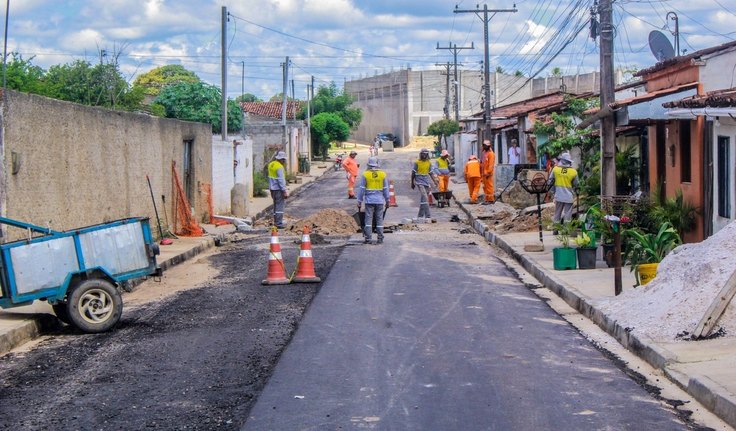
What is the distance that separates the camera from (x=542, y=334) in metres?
11.0

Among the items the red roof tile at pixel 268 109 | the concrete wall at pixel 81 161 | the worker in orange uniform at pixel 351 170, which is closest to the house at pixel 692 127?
the concrete wall at pixel 81 161

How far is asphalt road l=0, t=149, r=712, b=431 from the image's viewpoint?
743 centimetres

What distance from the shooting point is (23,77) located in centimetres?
3362

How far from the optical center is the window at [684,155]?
58.1 feet

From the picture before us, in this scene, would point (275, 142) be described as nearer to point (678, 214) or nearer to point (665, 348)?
point (678, 214)

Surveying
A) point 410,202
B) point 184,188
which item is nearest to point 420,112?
point 410,202

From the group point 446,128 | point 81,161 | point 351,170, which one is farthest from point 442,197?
point 446,128

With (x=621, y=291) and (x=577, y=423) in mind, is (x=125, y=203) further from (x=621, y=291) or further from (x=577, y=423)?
(x=577, y=423)

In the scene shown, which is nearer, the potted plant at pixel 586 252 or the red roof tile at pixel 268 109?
the potted plant at pixel 586 252

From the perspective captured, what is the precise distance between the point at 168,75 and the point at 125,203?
93635 mm

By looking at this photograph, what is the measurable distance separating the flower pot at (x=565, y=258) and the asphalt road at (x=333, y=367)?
1.16m

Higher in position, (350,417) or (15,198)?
(15,198)

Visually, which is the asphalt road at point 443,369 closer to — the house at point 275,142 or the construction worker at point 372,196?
the construction worker at point 372,196

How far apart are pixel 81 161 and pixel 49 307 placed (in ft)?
16.7
